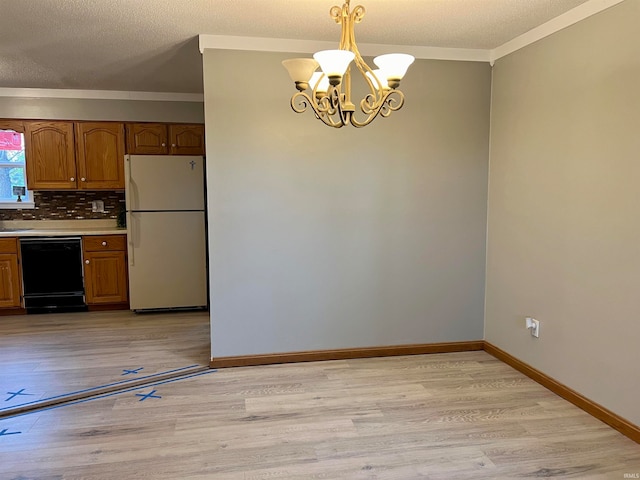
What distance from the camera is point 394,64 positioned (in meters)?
1.94

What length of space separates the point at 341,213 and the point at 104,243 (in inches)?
113

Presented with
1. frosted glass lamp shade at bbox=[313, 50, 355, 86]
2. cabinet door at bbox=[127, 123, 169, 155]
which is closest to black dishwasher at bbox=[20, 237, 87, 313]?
cabinet door at bbox=[127, 123, 169, 155]

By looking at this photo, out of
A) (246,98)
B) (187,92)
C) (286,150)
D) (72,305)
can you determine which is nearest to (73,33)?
(246,98)

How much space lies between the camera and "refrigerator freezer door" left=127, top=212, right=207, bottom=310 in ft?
15.8

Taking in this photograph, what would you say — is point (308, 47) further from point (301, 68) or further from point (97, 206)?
point (97, 206)

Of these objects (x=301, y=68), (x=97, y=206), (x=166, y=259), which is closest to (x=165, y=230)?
(x=166, y=259)

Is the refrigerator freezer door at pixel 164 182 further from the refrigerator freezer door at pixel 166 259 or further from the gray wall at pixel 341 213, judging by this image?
the gray wall at pixel 341 213

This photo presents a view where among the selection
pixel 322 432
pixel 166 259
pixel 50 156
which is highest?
pixel 50 156

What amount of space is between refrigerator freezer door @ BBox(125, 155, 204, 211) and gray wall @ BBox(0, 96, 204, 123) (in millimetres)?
567

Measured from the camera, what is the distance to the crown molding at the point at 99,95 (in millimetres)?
4789

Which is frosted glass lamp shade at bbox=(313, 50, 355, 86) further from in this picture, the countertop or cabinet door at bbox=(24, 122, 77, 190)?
cabinet door at bbox=(24, 122, 77, 190)

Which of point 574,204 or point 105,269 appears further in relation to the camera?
point 105,269

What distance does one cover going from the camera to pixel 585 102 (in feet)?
8.74

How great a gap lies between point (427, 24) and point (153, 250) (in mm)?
3407
